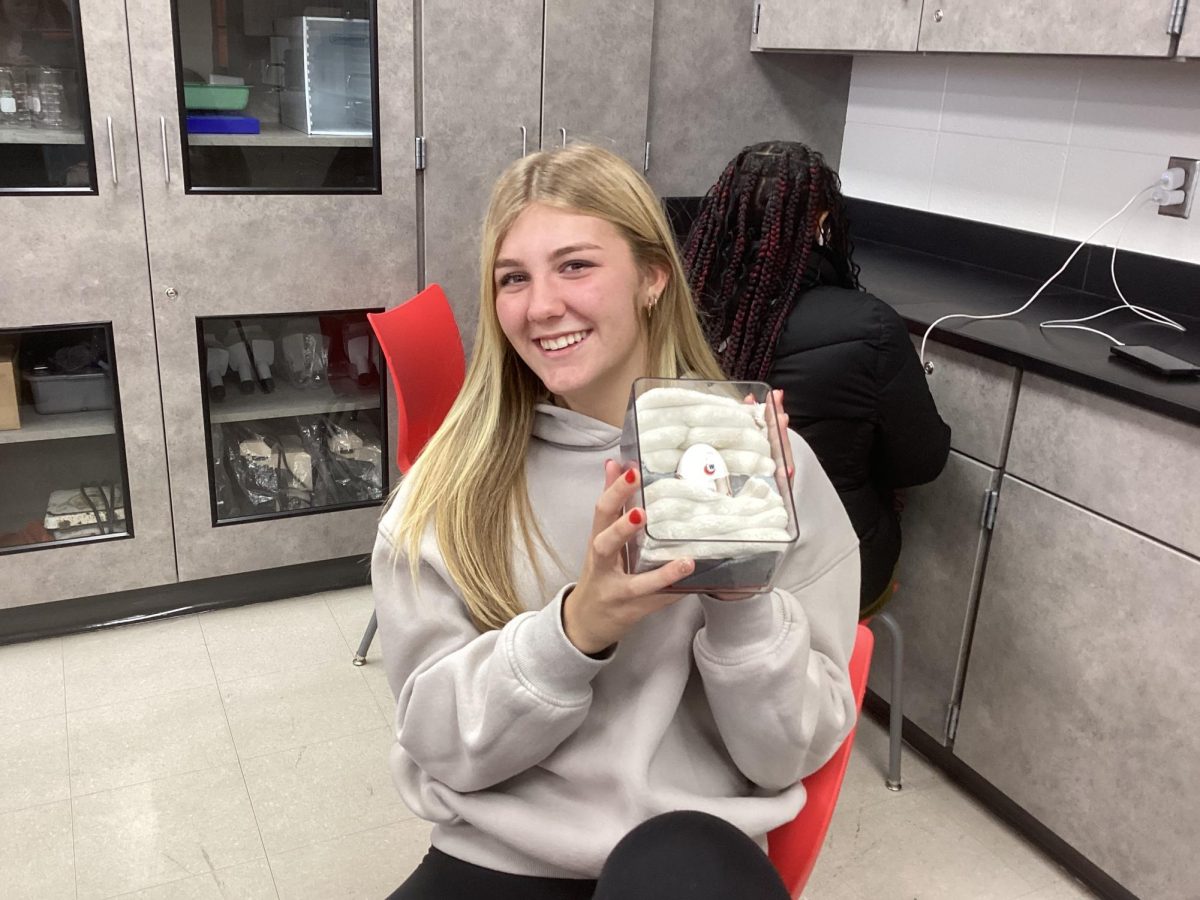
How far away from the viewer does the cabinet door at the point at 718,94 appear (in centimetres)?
269

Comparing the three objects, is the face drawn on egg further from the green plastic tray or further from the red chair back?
the green plastic tray

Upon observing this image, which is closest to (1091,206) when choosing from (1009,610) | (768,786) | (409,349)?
(1009,610)

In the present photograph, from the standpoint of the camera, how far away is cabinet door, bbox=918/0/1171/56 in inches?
69.5

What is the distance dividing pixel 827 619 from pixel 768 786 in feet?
0.60

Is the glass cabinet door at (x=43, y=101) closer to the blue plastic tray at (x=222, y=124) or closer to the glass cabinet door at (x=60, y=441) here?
the blue plastic tray at (x=222, y=124)

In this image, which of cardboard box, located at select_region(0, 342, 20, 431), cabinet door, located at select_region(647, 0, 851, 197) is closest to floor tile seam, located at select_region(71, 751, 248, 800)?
cardboard box, located at select_region(0, 342, 20, 431)

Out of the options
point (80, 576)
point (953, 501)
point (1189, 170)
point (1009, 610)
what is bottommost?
point (80, 576)

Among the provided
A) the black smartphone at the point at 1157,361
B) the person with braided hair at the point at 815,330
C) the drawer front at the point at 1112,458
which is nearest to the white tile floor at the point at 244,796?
the person with braided hair at the point at 815,330

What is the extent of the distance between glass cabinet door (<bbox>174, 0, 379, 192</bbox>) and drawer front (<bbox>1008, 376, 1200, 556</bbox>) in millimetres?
1546

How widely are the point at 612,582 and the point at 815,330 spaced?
98cm

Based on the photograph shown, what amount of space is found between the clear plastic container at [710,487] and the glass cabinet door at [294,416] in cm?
180

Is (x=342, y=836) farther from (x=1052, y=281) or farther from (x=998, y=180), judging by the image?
(x=998, y=180)

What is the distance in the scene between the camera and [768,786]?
1062 millimetres

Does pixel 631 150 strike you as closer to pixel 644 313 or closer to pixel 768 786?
pixel 644 313
